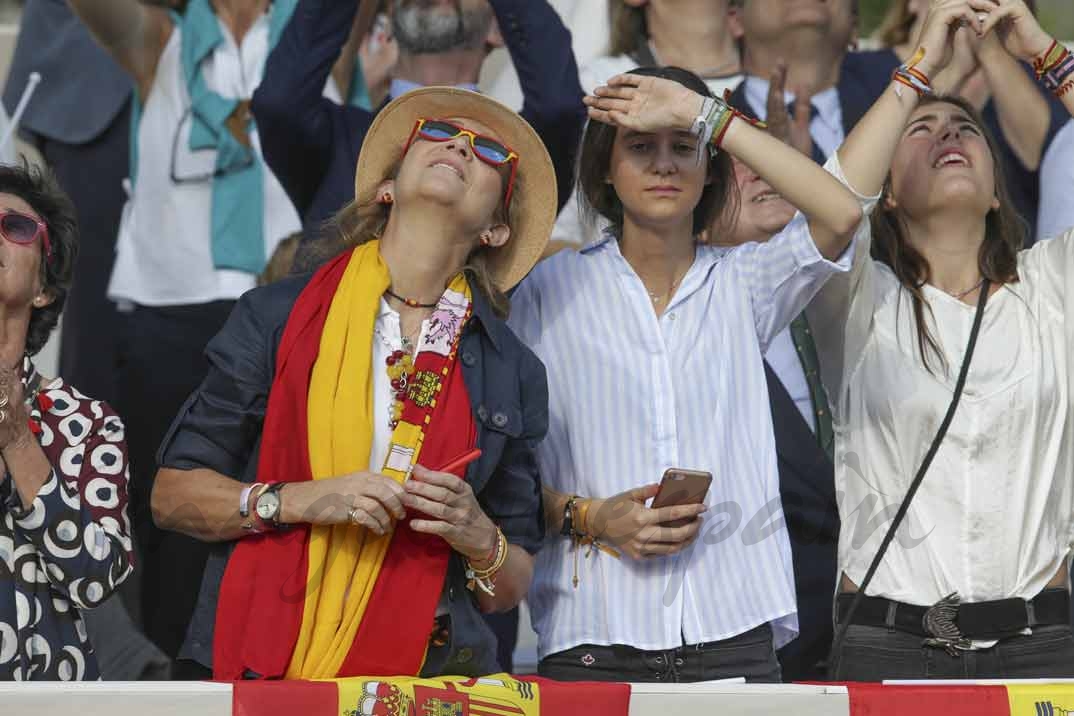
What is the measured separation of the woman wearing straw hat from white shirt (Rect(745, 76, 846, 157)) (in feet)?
6.01

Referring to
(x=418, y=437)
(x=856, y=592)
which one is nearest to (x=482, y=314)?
(x=418, y=437)

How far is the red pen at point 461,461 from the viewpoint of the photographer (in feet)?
11.0

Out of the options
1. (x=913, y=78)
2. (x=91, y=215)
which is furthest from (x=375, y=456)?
(x=91, y=215)

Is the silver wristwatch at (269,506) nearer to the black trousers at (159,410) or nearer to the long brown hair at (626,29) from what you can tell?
the black trousers at (159,410)

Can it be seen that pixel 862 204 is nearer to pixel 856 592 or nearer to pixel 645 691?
pixel 856 592

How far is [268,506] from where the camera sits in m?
3.25

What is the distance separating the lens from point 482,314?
11.8ft

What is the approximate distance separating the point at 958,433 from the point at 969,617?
17.2 inches

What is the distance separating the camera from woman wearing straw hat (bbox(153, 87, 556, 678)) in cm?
325

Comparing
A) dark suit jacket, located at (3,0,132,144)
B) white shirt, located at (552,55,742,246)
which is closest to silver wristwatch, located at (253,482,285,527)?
white shirt, located at (552,55,742,246)

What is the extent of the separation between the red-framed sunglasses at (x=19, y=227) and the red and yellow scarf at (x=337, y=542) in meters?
0.59

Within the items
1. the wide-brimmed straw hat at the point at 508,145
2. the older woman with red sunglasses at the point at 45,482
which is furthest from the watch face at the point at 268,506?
the wide-brimmed straw hat at the point at 508,145

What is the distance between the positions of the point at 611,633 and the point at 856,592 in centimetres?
65

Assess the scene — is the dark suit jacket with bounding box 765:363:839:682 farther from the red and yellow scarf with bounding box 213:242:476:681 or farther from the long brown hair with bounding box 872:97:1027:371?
the red and yellow scarf with bounding box 213:242:476:681
